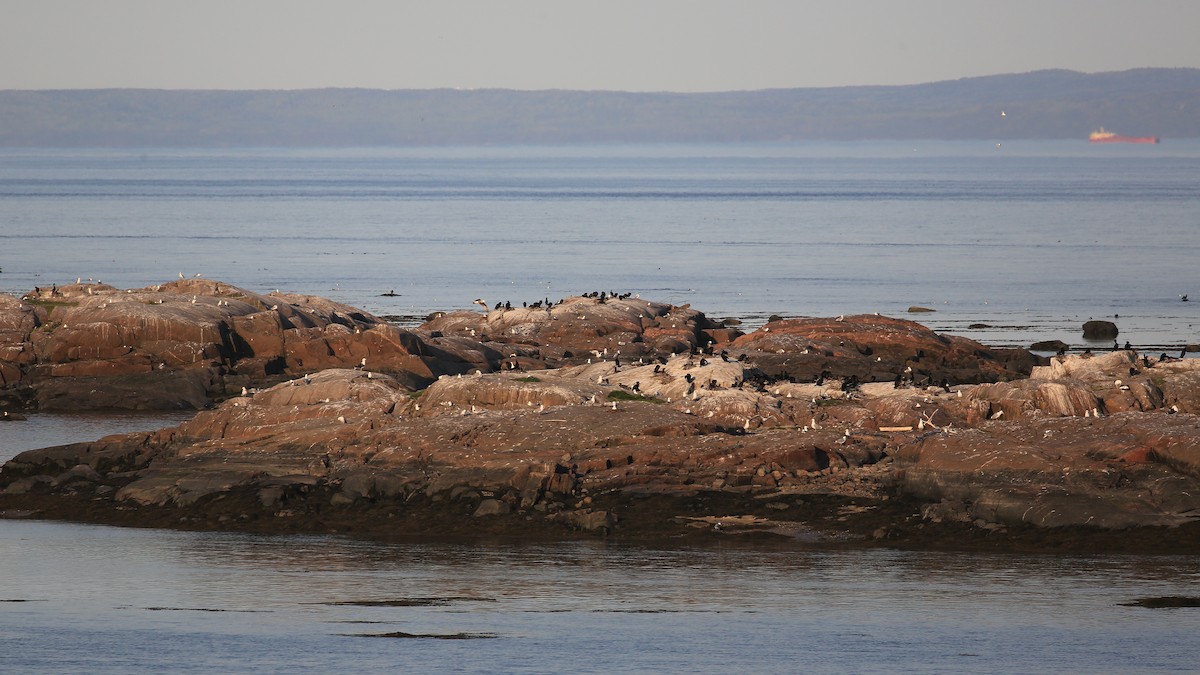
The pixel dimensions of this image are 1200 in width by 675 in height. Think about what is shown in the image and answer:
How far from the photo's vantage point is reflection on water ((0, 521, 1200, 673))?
2042 centimetres

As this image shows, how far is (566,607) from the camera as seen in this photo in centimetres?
2275

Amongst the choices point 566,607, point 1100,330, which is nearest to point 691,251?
point 1100,330

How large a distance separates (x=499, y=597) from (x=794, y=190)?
167240 millimetres

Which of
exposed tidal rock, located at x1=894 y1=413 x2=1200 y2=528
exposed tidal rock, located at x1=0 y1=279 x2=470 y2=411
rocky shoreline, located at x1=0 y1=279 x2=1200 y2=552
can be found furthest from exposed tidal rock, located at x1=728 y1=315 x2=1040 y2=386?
exposed tidal rock, located at x1=894 y1=413 x2=1200 y2=528

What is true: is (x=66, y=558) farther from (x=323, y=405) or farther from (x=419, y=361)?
(x=419, y=361)

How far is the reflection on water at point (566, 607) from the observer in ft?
67.0

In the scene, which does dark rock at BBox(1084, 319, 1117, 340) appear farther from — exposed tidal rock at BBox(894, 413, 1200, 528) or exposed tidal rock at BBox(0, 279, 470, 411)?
exposed tidal rock at BBox(894, 413, 1200, 528)

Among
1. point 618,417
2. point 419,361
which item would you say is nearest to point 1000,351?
point 419,361

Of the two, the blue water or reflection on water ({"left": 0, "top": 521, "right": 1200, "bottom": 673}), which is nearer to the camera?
reflection on water ({"left": 0, "top": 521, "right": 1200, "bottom": 673})

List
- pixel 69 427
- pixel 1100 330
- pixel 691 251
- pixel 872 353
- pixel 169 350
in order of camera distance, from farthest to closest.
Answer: pixel 691 251
pixel 1100 330
pixel 872 353
pixel 169 350
pixel 69 427

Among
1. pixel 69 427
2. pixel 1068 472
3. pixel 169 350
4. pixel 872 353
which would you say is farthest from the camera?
pixel 872 353

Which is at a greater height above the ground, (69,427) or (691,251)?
(691,251)

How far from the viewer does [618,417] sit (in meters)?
29.5

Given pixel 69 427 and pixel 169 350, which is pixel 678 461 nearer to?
pixel 69 427
